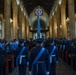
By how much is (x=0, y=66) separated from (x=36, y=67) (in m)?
1.57

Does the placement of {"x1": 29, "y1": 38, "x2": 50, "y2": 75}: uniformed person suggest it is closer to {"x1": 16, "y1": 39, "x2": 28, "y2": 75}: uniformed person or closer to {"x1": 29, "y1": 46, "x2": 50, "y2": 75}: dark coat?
{"x1": 29, "y1": 46, "x2": 50, "y2": 75}: dark coat

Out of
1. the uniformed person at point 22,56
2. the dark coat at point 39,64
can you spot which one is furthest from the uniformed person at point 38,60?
the uniformed person at point 22,56

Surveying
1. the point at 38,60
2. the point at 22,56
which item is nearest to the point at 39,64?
the point at 38,60

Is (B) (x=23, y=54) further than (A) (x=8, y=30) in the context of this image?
No

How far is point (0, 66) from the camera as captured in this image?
8.19 m

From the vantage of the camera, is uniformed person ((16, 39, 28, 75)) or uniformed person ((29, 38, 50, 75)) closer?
uniformed person ((29, 38, 50, 75))

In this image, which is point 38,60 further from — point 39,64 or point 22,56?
point 22,56

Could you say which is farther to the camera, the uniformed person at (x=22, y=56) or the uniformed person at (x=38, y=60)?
the uniformed person at (x=22, y=56)

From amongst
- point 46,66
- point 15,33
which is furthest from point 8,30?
point 46,66

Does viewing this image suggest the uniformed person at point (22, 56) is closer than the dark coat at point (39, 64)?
No

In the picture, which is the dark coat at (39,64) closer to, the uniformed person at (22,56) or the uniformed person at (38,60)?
the uniformed person at (38,60)

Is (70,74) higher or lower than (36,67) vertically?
lower

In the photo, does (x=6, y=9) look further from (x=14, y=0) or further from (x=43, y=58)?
(x=43, y=58)

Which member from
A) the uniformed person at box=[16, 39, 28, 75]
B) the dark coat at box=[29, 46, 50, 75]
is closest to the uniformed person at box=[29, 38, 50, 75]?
the dark coat at box=[29, 46, 50, 75]
